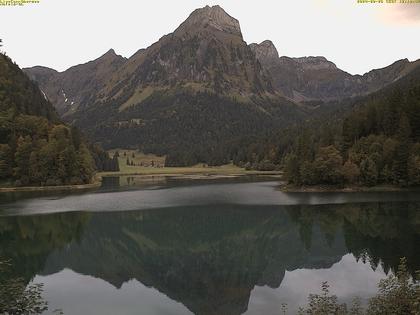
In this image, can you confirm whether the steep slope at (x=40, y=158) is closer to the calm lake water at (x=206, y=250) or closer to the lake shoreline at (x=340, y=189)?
the calm lake water at (x=206, y=250)

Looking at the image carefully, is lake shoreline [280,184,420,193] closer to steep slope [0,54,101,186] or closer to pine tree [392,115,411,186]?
pine tree [392,115,411,186]

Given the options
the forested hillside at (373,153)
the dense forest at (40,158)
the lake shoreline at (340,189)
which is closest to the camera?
the lake shoreline at (340,189)

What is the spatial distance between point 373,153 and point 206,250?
2830 inches

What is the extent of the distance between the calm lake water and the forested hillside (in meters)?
12.2

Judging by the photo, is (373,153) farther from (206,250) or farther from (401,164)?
(206,250)

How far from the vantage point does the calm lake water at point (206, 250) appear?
38.2m

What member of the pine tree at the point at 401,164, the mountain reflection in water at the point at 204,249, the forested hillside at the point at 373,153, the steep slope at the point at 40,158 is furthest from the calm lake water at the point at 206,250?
the steep slope at the point at 40,158

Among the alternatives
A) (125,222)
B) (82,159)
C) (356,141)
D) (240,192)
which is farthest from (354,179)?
(82,159)

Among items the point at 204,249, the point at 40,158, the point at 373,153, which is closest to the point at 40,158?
the point at 40,158

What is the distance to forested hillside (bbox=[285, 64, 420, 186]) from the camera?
11012 cm

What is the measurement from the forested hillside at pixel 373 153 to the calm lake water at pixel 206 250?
12194 millimetres

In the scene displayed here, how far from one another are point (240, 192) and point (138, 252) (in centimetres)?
6504

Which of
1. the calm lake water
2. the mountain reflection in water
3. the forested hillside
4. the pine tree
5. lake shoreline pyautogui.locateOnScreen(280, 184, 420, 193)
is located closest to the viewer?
the calm lake water

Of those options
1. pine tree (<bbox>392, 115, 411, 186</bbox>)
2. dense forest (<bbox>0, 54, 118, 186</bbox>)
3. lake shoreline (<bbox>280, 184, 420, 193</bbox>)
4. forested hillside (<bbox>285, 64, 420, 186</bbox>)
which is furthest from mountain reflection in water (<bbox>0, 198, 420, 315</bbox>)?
dense forest (<bbox>0, 54, 118, 186</bbox>)
